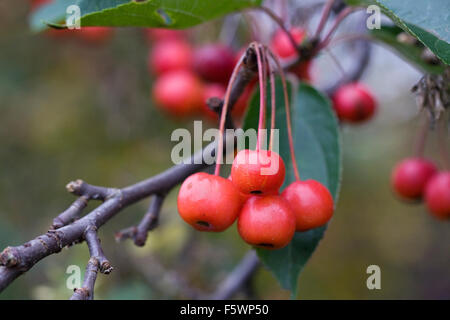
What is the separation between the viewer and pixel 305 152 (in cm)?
145

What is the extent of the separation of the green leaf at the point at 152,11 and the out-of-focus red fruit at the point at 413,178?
1122 mm

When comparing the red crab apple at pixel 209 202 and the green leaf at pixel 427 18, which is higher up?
the green leaf at pixel 427 18

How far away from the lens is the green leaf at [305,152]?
1278 mm

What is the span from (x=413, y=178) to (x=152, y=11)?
53.7 inches

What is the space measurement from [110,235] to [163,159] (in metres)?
0.65

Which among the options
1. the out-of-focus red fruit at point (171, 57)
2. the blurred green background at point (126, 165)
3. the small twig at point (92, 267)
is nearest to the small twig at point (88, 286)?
the small twig at point (92, 267)

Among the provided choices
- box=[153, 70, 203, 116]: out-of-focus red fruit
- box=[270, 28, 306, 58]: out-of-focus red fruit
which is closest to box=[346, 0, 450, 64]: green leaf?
box=[270, 28, 306, 58]: out-of-focus red fruit

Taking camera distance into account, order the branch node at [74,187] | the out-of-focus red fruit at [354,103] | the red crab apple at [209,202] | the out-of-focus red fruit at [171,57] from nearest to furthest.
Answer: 1. the red crab apple at [209,202]
2. the branch node at [74,187]
3. the out-of-focus red fruit at [354,103]
4. the out-of-focus red fruit at [171,57]

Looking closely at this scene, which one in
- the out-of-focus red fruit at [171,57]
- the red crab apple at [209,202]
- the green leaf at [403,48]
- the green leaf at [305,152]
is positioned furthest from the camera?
the out-of-focus red fruit at [171,57]

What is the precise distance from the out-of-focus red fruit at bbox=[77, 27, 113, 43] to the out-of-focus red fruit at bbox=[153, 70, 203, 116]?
2.02ft

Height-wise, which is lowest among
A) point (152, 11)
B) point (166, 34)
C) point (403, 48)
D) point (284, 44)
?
point (152, 11)

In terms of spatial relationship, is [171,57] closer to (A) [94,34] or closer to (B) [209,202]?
(A) [94,34]

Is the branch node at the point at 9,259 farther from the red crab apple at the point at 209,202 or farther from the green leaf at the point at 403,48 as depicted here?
the green leaf at the point at 403,48

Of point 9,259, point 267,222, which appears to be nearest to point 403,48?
point 267,222
